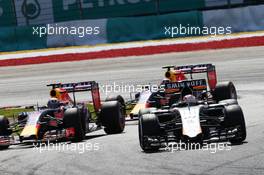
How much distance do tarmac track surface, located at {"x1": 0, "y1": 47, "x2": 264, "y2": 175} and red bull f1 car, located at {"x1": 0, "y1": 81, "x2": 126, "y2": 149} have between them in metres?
0.27

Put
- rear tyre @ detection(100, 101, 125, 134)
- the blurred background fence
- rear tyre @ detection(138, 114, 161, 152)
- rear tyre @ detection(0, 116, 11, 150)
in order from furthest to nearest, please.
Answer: the blurred background fence
rear tyre @ detection(100, 101, 125, 134)
rear tyre @ detection(0, 116, 11, 150)
rear tyre @ detection(138, 114, 161, 152)

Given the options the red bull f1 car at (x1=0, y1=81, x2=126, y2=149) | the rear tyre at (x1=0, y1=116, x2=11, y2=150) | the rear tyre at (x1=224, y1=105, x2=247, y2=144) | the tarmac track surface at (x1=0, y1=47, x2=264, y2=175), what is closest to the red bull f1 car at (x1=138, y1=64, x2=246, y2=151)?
the rear tyre at (x1=224, y1=105, x2=247, y2=144)

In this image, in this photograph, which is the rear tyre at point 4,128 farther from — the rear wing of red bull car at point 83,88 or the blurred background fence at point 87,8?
the blurred background fence at point 87,8

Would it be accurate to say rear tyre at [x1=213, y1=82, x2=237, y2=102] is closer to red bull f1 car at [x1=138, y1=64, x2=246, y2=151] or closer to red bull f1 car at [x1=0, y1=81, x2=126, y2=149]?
red bull f1 car at [x1=0, y1=81, x2=126, y2=149]

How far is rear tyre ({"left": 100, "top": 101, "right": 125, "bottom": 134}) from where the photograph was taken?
16.1m

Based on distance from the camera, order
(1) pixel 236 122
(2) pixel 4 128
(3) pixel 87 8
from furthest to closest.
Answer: (3) pixel 87 8
(2) pixel 4 128
(1) pixel 236 122

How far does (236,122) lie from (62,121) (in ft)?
14.8

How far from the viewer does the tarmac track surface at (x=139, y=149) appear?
1059 centimetres

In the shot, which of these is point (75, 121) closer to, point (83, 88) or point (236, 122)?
point (83, 88)

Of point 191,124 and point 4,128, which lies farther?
point 4,128

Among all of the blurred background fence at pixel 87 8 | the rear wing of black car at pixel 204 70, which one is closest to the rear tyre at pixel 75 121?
the rear wing of black car at pixel 204 70

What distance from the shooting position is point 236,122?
40.4ft

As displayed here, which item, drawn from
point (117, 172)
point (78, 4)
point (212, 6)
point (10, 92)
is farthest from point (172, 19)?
point (117, 172)

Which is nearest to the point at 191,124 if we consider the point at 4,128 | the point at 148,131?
the point at 148,131
